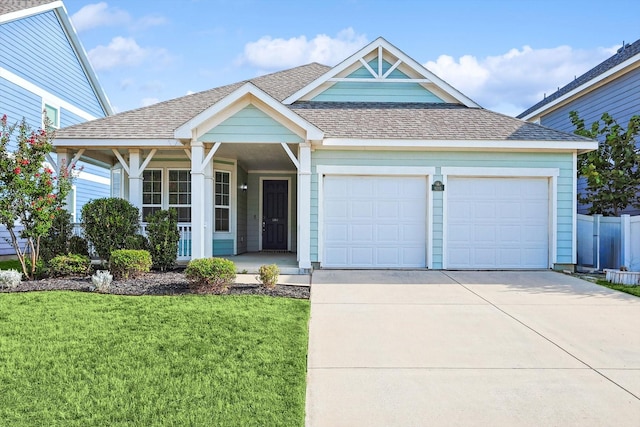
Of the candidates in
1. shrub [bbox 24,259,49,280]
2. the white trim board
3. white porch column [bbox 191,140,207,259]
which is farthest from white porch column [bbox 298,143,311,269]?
shrub [bbox 24,259,49,280]

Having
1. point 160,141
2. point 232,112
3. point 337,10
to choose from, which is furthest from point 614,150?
point 160,141

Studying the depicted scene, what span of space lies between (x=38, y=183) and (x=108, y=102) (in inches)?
532

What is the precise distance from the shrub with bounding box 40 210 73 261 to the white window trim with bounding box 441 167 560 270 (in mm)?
8133

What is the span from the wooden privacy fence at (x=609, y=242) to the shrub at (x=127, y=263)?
993 centimetres

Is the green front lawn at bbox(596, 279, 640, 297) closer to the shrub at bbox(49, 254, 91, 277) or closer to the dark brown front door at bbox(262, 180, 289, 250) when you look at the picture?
the dark brown front door at bbox(262, 180, 289, 250)

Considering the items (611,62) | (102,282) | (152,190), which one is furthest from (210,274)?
(611,62)

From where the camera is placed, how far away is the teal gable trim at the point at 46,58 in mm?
13625

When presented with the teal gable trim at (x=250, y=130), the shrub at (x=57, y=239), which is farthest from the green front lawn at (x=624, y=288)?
the shrub at (x=57, y=239)

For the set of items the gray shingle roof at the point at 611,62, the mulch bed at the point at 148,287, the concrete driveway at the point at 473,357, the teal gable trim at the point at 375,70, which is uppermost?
the gray shingle roof at the point at 611,62

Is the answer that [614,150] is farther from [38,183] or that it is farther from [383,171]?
[38,183]

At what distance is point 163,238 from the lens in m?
9.30

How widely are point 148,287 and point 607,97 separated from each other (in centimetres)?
1442

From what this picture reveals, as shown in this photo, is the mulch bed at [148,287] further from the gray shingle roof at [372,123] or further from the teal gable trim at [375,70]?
the teal gable trim at [375,70]

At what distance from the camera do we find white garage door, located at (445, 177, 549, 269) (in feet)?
33.4
